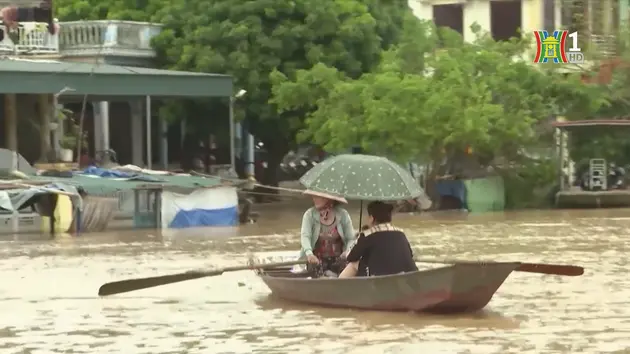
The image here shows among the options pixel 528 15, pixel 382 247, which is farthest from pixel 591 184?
pixel 382 247

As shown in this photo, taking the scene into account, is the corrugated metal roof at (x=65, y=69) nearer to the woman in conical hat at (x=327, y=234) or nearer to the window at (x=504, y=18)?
the window at (x=504, y=18)

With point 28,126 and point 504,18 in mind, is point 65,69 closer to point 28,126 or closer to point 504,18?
point 28,126

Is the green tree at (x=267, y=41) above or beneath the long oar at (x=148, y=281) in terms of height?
above

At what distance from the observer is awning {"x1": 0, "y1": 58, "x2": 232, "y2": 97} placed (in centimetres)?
3125

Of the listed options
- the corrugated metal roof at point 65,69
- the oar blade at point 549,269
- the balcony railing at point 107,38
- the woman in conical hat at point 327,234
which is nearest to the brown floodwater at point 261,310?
the oar blade at point 549,269

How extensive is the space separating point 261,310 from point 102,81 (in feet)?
59.0

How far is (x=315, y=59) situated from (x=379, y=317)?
22932mm

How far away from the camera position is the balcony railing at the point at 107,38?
3844 cm

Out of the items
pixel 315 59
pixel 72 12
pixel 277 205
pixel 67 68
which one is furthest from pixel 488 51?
pixel 72 12

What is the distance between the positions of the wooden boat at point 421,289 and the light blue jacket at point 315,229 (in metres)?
0.39

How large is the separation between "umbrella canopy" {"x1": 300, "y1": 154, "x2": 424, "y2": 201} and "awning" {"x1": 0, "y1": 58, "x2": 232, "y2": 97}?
17723 millimetres

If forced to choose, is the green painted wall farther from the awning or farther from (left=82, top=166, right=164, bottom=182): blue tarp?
(left=82, top=166, right=164, bottom=182): blue tarp

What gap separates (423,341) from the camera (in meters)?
12.8

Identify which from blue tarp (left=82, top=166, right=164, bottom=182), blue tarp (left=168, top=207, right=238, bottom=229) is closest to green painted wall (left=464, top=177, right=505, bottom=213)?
blue tarp (left=168, top=207, right=238, bottom=229)
